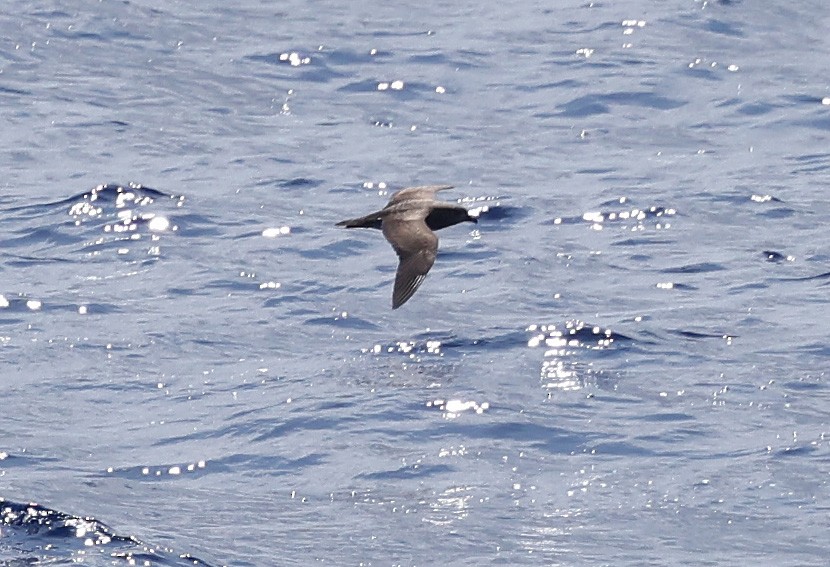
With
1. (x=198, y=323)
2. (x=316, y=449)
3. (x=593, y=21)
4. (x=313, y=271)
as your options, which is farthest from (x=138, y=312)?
(x=593, y=21)

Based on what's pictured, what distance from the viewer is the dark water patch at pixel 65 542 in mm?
9906

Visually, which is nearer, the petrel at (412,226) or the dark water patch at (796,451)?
the dark water patch at (796,451)

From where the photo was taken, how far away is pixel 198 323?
1426 centimetres

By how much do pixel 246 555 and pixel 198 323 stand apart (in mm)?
4280

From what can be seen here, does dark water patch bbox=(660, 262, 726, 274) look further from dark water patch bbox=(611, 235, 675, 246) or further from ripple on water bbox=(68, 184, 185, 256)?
ripple on water bbox=(68, 184, 185, 256)

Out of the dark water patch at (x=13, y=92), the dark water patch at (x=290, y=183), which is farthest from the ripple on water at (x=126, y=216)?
the dark water patch at (x=13, y=92)

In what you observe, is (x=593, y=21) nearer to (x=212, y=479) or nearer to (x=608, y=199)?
(x=608, y=199)

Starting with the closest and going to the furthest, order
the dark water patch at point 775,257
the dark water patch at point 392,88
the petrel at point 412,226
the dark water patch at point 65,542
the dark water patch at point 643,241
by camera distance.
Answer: the dark water patch at point 65,542 < the petrel at point 412,226 < the dark water patch at point 775,257 < the dark water patch at point 643,241 < the dark water patch at point 392,88

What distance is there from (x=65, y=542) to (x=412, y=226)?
439cm

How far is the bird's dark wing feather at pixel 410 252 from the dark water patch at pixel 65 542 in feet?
9.25

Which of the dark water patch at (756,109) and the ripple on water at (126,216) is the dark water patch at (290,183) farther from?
the dark water patch at (756,109)

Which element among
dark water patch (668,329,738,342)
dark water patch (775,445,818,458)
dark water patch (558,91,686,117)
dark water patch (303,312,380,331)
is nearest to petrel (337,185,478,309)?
dark water patch (303,312,380,331)

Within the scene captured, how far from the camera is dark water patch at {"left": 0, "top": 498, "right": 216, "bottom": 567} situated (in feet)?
32.5

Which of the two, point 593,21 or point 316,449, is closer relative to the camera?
point 316,449
